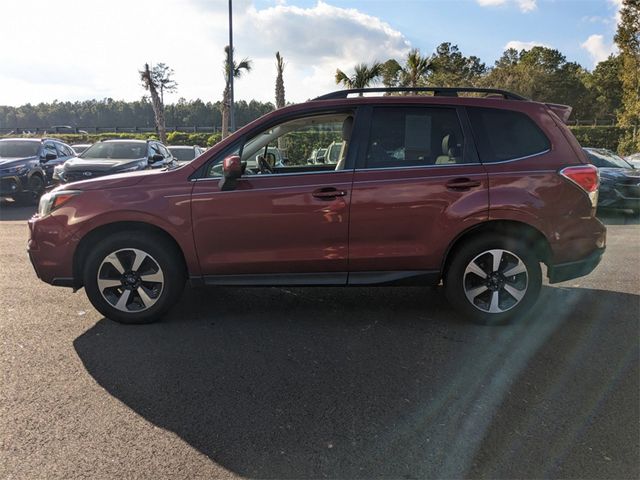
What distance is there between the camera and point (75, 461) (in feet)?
8.42

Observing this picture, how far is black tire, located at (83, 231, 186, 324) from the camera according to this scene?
4324 mm

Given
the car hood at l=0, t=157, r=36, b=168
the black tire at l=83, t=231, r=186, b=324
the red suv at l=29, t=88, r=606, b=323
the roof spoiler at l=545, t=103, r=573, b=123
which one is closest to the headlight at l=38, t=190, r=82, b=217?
the red suv at l=29, t=88, r=606, b=323

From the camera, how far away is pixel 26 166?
13242 millimetres

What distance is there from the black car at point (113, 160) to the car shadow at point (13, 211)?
1119mm

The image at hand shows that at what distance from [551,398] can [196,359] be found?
2481mm

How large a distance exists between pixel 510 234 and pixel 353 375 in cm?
197

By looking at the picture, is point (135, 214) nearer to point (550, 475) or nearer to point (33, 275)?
point (33, 275)

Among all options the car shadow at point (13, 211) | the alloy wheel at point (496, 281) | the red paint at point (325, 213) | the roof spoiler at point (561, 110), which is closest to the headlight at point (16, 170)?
the car shadow at point (13, 211)

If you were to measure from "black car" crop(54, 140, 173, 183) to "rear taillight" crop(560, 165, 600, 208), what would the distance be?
917 cm

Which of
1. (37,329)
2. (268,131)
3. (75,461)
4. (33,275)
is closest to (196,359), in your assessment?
(75,461)

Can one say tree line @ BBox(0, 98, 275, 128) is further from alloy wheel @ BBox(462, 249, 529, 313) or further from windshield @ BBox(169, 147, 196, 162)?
alloy wheel @ BBox(462, 249, 529, 313)

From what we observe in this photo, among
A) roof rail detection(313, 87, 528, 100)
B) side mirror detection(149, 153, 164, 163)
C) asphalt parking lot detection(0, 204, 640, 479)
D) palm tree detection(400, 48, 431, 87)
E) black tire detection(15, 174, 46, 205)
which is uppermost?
palm tree detection(400, 48, 431, 87)

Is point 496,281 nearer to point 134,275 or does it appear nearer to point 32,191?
point 134,275

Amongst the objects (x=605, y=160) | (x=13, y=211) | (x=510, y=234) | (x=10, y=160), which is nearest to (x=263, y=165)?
(x=510, y=234)
